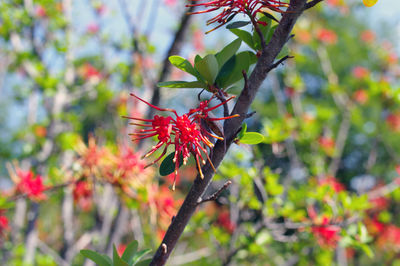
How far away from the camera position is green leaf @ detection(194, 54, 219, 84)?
487mm

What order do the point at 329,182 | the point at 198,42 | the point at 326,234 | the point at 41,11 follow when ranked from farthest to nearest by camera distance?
the point at 198,42
the point at 41,11
the point at 329,182
the point at 326,234

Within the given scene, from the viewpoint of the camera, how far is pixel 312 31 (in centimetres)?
338

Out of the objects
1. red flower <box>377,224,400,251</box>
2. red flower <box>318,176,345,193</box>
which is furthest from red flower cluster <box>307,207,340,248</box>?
red flower <box>377,224,400,251</box>

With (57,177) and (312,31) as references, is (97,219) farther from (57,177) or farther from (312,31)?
(312,31)

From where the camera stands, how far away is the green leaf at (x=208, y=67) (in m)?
0.49

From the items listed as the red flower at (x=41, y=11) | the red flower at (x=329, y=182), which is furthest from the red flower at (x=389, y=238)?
the red flower at (x=41, y=11)

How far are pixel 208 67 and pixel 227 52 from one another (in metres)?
0.05

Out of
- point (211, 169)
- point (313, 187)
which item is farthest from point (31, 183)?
point (313, 187)

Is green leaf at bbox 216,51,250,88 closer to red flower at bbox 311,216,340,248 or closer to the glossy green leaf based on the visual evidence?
the glossy green leaf

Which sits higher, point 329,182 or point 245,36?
point 245,36

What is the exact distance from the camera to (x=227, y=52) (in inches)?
20.7

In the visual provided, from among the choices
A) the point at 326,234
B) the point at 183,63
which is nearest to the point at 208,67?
the point at 183,63

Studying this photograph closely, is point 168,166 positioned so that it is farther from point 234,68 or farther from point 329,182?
point 329,182

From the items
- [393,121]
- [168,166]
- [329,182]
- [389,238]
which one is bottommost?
[389,238]
